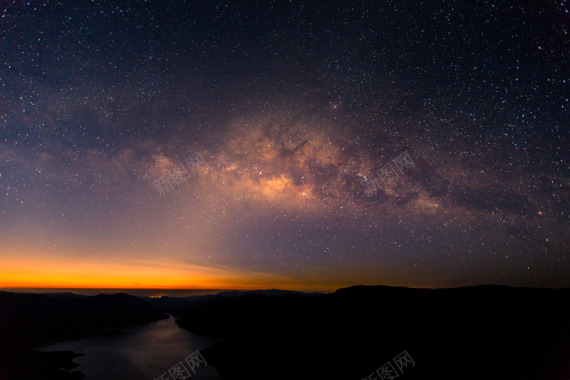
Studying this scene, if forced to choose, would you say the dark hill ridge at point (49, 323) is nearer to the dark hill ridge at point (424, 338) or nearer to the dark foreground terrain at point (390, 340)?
the dark foreground terrain at point (390, 340)

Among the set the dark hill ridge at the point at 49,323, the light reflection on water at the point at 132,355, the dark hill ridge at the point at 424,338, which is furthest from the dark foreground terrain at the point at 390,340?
the light reflection on water at the point at 132,355

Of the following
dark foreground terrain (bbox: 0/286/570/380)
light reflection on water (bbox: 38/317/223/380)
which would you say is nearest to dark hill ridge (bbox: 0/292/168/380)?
dark foreground terrain (bbox: 0/286/570/380)

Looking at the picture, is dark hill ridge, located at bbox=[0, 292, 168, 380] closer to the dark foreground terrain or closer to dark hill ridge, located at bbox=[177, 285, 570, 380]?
the dark foreground terrain

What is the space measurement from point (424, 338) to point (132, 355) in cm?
4244

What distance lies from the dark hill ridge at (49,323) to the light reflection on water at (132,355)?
9.23 feet

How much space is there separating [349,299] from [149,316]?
82388 mm

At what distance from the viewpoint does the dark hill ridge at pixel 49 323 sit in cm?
2959

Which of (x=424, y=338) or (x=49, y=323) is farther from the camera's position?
(x=49, y=323)

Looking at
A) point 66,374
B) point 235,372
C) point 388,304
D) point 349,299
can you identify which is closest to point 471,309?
point 388,304

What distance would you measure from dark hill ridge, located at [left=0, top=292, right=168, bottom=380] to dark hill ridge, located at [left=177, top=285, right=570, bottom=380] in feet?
63.5

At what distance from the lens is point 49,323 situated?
5912cm

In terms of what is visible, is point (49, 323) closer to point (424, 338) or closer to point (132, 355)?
point (132, 355)

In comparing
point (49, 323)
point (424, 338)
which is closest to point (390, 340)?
point (424, 338)

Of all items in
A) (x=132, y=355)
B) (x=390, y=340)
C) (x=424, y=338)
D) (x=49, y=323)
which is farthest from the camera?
(x=49, y=323)
